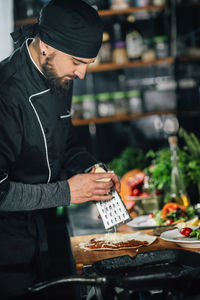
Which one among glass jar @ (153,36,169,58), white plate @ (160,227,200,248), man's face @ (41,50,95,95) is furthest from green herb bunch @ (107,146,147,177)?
man's face @ (41,50,95,95)

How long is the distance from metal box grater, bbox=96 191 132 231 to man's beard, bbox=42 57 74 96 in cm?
42

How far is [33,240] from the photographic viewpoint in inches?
61.6

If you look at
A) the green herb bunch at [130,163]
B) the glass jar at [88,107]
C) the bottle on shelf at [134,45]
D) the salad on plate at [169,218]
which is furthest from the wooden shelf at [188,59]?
the salad on plate at [169,218]

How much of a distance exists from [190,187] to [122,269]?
1282mm

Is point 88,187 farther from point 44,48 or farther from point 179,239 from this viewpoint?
point 44,48

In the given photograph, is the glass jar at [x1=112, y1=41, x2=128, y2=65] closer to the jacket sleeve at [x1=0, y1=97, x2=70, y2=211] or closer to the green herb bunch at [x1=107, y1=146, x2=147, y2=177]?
the green herb bunch at [x1=107, y1=146, x2=147, y2=177]

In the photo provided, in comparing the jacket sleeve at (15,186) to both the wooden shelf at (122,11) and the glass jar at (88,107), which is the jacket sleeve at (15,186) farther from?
the wooden shelf at (122,11)

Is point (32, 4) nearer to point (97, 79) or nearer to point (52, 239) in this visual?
point (97, 79)

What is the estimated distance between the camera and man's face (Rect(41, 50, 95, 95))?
4.95 feet

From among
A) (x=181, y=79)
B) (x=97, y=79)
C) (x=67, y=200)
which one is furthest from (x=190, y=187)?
(x=97, y=79)

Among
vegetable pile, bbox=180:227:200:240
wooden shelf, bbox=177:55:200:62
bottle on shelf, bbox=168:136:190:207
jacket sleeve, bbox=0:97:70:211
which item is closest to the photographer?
jacket sleeve, bbox=0:97:70:211

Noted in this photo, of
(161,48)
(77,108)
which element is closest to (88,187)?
(77,108)

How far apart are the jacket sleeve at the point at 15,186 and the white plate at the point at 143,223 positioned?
65 cm

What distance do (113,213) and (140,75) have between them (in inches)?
122
